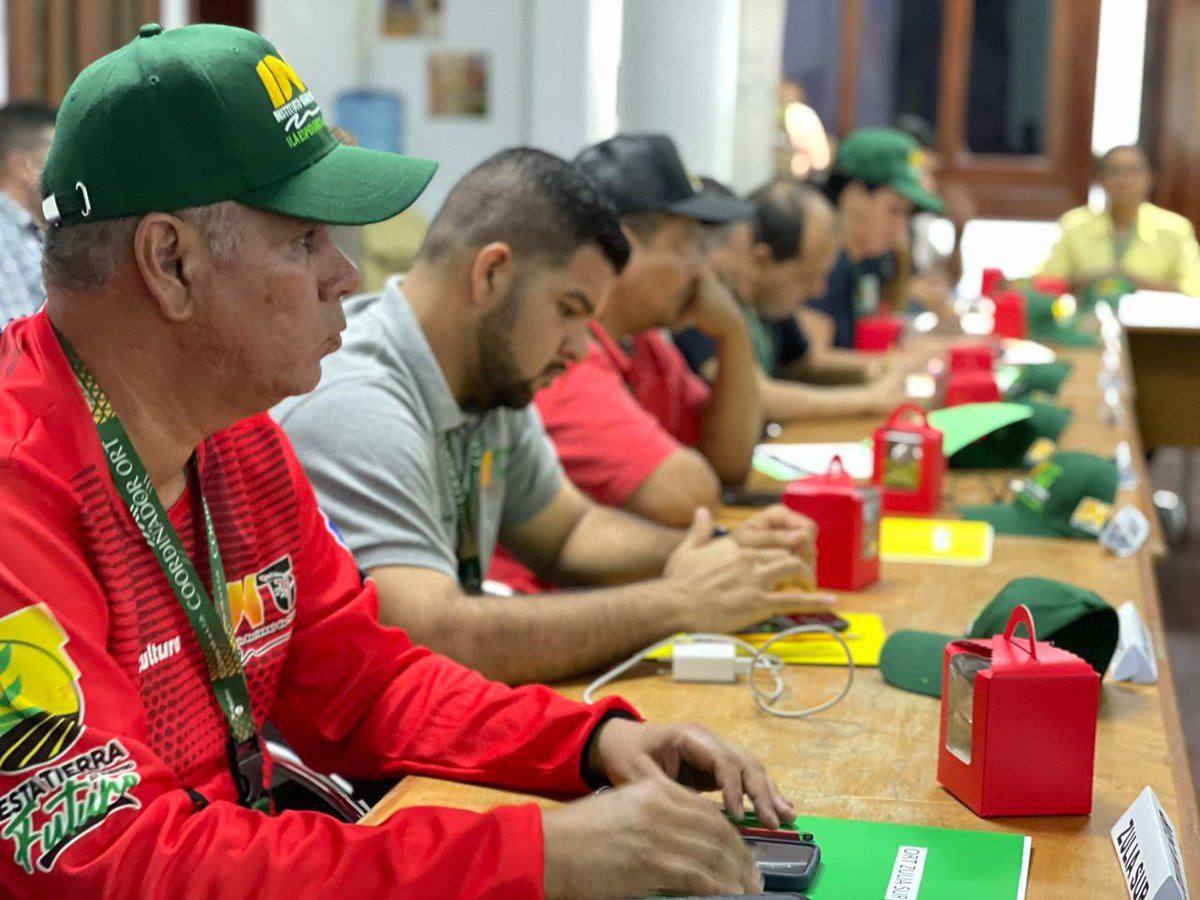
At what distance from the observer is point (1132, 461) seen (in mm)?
3100

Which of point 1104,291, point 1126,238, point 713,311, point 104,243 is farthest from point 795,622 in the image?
point 1126,238

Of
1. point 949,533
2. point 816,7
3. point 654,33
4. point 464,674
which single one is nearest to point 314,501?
point 464,674

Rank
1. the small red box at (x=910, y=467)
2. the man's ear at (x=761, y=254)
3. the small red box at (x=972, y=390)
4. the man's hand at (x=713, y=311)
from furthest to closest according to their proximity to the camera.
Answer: the man's ear at (x=761, y=254) → the small red box at (x=972, y=390) → the man's hand at (x=713, y=311) → the small red box at (x=910, y=467)

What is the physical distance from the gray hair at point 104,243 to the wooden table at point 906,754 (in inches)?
19.5

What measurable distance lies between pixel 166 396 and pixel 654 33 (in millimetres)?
3907

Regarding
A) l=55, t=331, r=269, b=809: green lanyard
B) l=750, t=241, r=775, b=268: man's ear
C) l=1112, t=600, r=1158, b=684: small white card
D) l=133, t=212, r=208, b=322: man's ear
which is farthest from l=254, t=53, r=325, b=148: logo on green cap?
l=750, t=241, r=775, b=268: man's ear

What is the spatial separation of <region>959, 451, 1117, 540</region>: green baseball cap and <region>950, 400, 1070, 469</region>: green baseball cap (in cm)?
45

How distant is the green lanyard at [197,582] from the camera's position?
1146mm

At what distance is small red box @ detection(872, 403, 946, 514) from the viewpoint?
2.54m

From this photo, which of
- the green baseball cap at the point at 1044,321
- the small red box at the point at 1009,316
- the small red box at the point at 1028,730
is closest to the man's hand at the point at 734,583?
the small red box at the point at 1028,730

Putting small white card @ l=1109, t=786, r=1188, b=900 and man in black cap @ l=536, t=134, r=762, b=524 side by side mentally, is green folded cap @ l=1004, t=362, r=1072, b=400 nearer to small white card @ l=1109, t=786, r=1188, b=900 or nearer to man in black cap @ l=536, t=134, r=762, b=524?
man in black cap @ l=536, t=134, r=762, b=524

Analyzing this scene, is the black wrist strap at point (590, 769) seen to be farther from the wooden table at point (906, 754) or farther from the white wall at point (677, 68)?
the white wall at point (677, 68)

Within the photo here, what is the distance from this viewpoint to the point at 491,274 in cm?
193

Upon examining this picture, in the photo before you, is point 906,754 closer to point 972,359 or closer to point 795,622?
point 795,622
